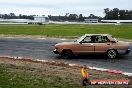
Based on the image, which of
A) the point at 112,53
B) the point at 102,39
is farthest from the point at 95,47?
the point at 112,53

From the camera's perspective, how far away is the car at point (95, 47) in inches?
739

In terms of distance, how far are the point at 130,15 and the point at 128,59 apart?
178630 millimetres

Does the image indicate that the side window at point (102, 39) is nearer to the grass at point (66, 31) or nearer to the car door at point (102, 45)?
the car door at point (102, 45)

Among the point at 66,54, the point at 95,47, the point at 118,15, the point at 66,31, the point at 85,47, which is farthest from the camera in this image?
the point at 118,15

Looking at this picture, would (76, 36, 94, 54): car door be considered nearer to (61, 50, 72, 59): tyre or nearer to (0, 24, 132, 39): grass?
(61, 50, 72, 59): tyre

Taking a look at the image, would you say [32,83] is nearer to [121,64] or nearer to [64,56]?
[121,64]

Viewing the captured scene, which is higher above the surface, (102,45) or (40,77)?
(102,45)

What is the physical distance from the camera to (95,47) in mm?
18781

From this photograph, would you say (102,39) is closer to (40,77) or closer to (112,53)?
(112,53)

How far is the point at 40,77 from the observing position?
11867 mm

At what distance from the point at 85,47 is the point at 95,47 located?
0.54 metres

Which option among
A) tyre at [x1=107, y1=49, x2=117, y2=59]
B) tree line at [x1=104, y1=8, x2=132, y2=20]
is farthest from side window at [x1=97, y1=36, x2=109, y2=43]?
tree line at [x1=104, y1=8, x2=132, y2=20]

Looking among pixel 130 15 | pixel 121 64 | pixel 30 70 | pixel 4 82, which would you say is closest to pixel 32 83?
pixel 4 82

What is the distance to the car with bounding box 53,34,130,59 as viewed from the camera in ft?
61.6
